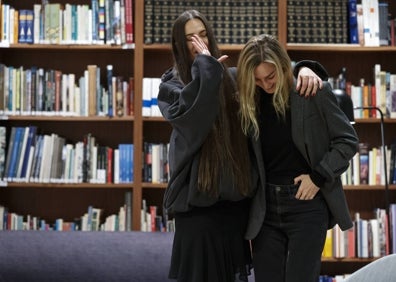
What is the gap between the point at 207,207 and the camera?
2322mm

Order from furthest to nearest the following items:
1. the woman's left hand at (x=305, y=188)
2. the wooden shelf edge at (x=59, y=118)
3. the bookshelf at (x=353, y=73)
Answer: the bookshelf at (x=353, y=73), the wooden shelf edge at (x=59, y=118), the woman's left hand at (x=305, y=188)

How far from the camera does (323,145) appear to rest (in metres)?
2.32

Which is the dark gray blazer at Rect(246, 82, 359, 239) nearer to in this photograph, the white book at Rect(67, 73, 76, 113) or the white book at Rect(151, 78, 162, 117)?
the white book at Rect(151, 78, 162, 117)

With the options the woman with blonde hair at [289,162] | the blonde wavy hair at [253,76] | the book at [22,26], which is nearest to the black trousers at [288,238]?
the woman with blonde hair at [289,162]

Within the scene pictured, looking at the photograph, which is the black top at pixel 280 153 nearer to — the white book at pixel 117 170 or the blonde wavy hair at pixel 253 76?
the blonde wavy hair at pixel 253 76

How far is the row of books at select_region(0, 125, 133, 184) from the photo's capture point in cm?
436

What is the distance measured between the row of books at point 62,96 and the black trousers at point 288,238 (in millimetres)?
2237

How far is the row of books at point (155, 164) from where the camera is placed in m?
4.36

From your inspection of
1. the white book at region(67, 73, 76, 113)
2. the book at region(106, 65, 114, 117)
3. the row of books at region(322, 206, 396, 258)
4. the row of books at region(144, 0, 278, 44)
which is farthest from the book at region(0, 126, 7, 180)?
the row of books at region(322, 206, 396, 258)

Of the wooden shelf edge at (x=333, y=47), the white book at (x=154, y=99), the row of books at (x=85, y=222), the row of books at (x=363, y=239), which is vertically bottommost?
the row of books at (x=363, y=239)

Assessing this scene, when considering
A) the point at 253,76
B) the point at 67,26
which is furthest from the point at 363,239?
the point at 253,76

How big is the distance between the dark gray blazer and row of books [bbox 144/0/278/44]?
213cm

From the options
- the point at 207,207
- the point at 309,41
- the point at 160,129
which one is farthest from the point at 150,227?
the point at 207,207

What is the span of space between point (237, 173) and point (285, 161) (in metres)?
0.16
